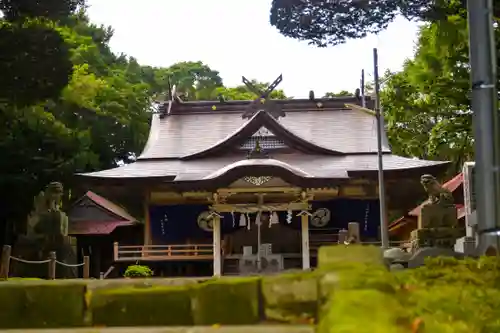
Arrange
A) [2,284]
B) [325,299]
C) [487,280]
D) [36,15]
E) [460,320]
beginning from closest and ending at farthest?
[460,320] → [325,299] → [487,280] → [2,284] → [36,15]

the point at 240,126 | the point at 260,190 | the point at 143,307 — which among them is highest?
the point at 240,126

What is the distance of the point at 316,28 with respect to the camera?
10531 millimetres

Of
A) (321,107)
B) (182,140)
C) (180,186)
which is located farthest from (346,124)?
(180,186)

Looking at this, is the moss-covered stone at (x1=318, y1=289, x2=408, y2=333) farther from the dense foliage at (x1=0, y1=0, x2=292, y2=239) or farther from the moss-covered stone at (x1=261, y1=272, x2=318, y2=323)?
the dense foliage at (x1=0, y1=0, x2=292, y2=239)

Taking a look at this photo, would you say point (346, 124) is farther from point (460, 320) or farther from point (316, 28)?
point (460, 320)

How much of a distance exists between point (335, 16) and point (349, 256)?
6.75 metres

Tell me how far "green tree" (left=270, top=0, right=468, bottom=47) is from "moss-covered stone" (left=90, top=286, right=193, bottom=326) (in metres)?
6.57

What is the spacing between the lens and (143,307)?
4.78 meters

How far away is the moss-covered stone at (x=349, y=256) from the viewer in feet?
14.7

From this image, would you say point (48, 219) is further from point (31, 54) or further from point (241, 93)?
point (241, 93)

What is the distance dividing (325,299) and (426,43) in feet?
50.0

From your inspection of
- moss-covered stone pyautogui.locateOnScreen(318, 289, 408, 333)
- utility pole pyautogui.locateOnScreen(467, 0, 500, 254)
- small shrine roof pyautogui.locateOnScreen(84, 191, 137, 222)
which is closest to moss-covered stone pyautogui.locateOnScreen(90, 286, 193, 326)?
moss-covered stone pyautogui.locateOnScreen(318, 289, 408, 333)

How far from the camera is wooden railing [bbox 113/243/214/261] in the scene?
68.6 ft

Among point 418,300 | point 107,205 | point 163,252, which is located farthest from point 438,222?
point 107,205
